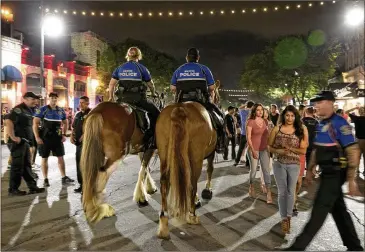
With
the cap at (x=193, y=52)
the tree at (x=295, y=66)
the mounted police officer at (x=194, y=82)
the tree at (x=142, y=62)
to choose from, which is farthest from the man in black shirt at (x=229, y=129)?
the tree at (x=142, y=62)

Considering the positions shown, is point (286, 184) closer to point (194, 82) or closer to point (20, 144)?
point (194, 82)

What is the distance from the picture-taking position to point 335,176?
12.9 feet

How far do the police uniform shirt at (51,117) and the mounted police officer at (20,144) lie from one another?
44 cm

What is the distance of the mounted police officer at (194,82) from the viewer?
6.43 m

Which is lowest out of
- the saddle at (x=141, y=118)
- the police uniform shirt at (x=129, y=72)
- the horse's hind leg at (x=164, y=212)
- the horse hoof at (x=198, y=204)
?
the horse hoof at (x=198, y=204)

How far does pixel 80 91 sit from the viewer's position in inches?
1561

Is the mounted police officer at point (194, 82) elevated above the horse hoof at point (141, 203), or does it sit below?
above

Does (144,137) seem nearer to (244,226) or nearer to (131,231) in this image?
(131,231)

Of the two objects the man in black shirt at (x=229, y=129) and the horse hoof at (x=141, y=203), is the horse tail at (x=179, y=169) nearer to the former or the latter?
the horse hoof at (x=141, y=203)

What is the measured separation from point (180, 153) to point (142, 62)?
3961 centimetres

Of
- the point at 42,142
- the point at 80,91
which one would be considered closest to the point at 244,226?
the point at 42,142

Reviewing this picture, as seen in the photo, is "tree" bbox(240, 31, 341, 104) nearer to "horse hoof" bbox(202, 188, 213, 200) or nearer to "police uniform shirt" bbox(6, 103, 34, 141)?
"horse hoof" bbox(202, 188, 213, 200)

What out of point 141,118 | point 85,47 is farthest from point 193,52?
point 85,47

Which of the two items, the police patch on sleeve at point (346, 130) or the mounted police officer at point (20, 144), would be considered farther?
the mounted police officer at point (20, 144)
